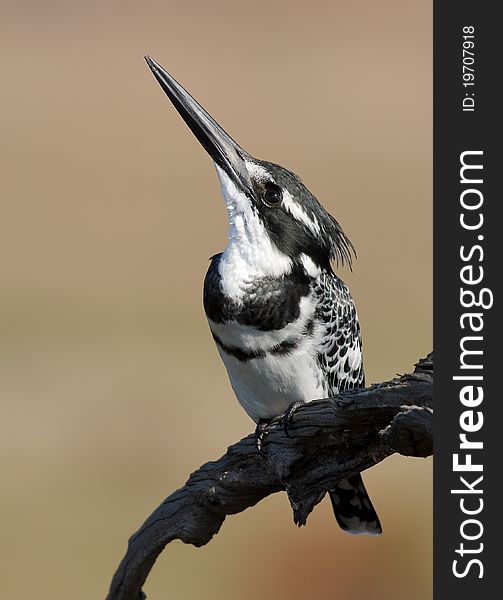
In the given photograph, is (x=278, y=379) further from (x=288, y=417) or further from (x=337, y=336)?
(x=288, y=417)

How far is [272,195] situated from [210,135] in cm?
30

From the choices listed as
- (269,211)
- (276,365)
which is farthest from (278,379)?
(269,211)

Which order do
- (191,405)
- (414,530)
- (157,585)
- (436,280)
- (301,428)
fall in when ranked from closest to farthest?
(436,280) < (301,428) < (157,585) < (414,530) < (191,405)

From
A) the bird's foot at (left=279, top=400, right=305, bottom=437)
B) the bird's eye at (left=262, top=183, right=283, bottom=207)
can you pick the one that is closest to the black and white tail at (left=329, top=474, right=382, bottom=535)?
the bird's foot at (left=279, top=400, right=305, bottom=437)

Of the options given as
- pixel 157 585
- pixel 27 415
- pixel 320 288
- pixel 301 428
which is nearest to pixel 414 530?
pixel 157 585

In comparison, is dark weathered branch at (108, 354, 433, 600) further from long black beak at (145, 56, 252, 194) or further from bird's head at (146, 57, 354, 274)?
long black beak at (145, 56, 252, 194)

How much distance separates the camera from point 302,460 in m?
3.54

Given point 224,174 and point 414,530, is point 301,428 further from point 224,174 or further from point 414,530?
point 414,530

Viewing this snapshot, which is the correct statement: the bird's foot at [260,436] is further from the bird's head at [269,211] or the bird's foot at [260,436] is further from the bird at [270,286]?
the bird's head at [269,211]

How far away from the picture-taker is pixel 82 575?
25.2 feet

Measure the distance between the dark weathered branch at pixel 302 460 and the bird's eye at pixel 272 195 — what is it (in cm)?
71

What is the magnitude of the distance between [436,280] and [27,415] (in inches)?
268

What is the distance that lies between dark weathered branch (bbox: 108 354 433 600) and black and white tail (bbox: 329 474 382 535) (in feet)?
2.91

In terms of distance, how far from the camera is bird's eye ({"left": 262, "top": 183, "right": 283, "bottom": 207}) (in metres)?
4.08
